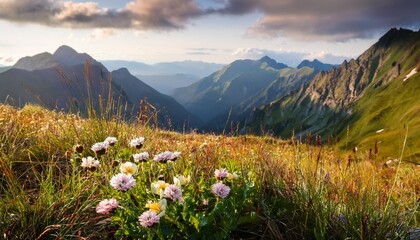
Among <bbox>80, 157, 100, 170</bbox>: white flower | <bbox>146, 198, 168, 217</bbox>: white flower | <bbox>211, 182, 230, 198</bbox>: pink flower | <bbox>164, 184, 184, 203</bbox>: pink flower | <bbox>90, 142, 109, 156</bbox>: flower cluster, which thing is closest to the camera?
<bbox>146, 198, 168, 217</bbox>: white flower

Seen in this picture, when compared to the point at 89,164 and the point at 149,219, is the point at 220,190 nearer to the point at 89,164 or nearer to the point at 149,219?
the point at 149,219

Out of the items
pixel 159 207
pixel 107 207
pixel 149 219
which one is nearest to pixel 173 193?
pixel 159 207

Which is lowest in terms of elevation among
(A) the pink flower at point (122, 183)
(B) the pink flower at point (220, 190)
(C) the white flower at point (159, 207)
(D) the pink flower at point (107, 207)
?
(D) the pink flower at point (107, 207)

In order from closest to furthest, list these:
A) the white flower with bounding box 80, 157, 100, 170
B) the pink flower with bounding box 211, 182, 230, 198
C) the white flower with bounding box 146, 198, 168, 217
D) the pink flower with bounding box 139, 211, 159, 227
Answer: the pink flower with bounding box 139, 211, 159, 227 < the white flower with bounding box 146, 198, 168, 217 < the pink flower with bounding box 211, 182, 230, 198 < the white flower with bounding box 80, 157, 100, 170

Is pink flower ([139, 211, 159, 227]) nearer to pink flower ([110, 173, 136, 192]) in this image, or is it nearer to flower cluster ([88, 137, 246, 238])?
flower cluster ([88, 137, 246, 238])

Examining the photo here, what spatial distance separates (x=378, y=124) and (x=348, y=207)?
637 ft

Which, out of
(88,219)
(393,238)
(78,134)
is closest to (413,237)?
(393,238)

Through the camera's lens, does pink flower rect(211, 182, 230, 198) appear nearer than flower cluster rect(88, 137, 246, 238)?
No

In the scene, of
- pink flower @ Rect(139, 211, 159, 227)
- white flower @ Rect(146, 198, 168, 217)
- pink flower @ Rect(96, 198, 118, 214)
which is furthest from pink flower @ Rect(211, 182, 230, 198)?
pink flower @ Rect(96, 198, 118, 214)

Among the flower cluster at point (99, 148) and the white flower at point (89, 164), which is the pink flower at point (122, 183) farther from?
the flower cluster at point (99, 148)

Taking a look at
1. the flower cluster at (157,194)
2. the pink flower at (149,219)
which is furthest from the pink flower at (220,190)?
the pink flower at (149,219)

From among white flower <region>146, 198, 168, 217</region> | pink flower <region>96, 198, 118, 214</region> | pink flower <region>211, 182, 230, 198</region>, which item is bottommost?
pink flower <region>96, 198, 118, 214</region>

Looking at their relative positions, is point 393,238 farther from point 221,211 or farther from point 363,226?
point 221,211

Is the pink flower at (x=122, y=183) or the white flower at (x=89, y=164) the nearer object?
the pink flower at (x=122, y=183)
